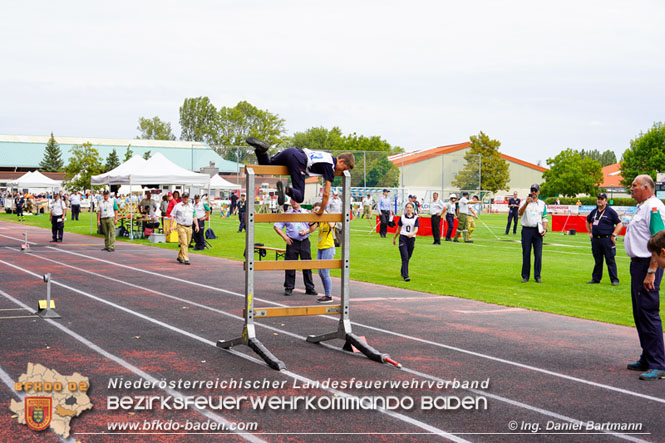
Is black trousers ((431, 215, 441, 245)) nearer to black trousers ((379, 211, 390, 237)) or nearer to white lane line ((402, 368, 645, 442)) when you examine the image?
black trousers ((379, 211, 390, 237))

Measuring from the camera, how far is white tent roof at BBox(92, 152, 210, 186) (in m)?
27.8

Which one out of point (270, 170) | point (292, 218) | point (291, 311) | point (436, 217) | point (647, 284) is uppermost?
point (270, 170)

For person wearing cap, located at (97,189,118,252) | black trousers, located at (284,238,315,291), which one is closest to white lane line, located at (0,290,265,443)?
black trousers, located at (284,238,315,291)

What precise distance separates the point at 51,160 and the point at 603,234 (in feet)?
306

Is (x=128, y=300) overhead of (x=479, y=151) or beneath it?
beneath

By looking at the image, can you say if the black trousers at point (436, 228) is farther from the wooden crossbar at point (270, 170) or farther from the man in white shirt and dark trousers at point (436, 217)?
the wooden crossbar at point (270, 170)

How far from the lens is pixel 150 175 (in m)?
28.0

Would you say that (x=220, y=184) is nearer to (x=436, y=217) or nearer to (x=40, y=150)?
(x=436, y=217)

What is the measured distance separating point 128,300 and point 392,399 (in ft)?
23.4

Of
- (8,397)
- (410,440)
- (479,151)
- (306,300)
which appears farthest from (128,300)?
(479,151)

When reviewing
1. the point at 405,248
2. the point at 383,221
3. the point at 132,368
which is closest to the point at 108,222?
the point at 405,248

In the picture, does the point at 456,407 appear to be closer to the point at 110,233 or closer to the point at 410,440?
the point at 410,440

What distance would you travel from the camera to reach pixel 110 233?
73.9 feet

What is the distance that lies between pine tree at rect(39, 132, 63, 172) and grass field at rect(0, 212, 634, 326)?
245 ft
